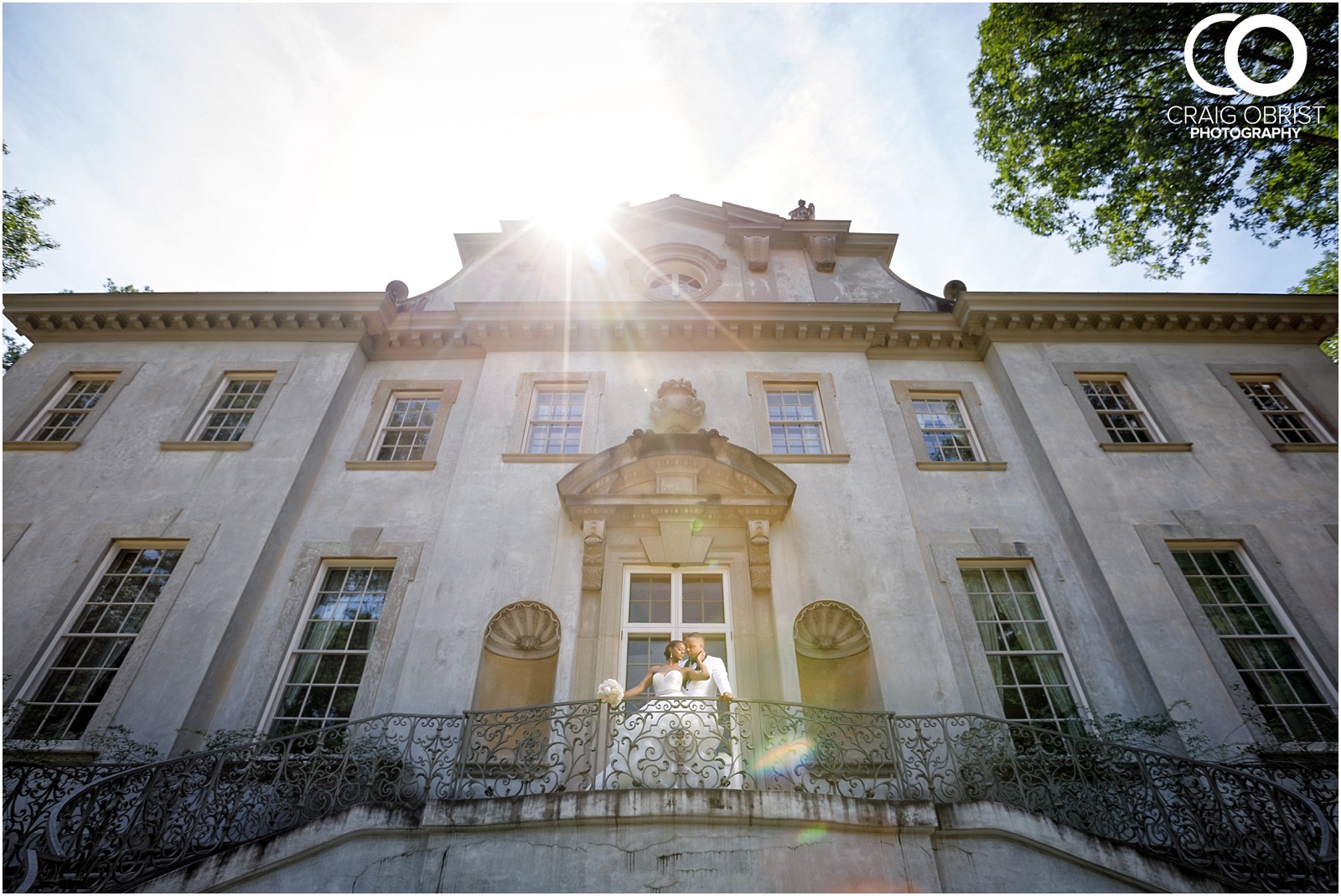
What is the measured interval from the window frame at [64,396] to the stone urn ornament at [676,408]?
35.3 feet

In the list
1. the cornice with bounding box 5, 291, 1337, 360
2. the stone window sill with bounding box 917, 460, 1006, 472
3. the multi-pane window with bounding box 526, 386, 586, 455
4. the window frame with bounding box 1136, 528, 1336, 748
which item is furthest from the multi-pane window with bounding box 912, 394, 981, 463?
the multi-pane window with bounding box 526, 386, 586, 455

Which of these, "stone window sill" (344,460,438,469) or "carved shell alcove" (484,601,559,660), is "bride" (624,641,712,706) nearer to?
"carved shell alcove" (484,601,559,660)

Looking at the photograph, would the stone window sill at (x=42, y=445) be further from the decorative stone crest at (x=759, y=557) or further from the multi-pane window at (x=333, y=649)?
the decorative stone crest at (x=759, y=557)

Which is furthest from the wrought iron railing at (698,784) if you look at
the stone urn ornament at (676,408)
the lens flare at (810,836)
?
the stone urn ornament at (676,408)

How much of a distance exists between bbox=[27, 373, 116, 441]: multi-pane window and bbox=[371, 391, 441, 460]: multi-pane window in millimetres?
5643

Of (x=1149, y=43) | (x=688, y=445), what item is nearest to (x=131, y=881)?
(x=688, y=445)

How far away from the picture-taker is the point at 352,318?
14.3 metres

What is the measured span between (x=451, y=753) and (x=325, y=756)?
4.81 ft

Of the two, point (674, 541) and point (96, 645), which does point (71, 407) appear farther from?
point (674, 541)

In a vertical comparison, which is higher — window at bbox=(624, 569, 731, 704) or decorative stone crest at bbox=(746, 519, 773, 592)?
decorative stone crest at bbox=(746, 519, 773, 592)

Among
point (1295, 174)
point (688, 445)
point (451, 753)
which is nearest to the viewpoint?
point (451, 753)

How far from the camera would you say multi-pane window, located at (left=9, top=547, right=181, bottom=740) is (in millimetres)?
9461

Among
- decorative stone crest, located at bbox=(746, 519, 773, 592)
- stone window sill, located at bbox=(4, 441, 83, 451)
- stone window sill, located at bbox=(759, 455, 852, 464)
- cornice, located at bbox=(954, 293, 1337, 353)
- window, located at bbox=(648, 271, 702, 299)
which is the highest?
window, located at bbox=(648, 271, 702, 299)

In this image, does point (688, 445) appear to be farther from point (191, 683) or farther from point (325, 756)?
point (191, 683)
